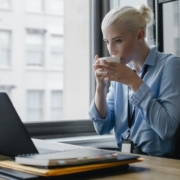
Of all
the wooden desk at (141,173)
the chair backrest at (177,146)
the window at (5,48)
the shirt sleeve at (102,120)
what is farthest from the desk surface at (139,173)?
the window at (5,48)

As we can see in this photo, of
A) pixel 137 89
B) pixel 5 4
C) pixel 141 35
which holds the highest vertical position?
pixel 5 4

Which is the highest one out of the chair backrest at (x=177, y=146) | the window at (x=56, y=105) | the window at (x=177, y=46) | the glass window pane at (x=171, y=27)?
the glass window pane at (x=171, y=27)

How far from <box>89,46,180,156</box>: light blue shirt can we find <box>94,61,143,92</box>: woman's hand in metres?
0.03

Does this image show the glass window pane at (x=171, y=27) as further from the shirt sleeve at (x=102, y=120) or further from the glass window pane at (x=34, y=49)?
the glass window pane at (x=34, y=49)

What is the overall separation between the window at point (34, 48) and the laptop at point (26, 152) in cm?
150

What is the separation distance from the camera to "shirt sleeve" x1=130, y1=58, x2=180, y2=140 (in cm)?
168

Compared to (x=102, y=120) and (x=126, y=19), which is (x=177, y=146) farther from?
(x=126, y=19)

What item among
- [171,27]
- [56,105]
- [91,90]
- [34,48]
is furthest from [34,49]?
[171,27]

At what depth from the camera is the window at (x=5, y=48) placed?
2564 mm

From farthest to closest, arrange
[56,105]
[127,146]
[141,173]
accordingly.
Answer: [56,105] < [127,146] < [141,173]

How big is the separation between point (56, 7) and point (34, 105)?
2.41 feet

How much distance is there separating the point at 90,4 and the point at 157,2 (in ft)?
2.10

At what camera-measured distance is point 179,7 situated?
2568mm

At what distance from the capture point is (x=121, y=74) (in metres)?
1.73
